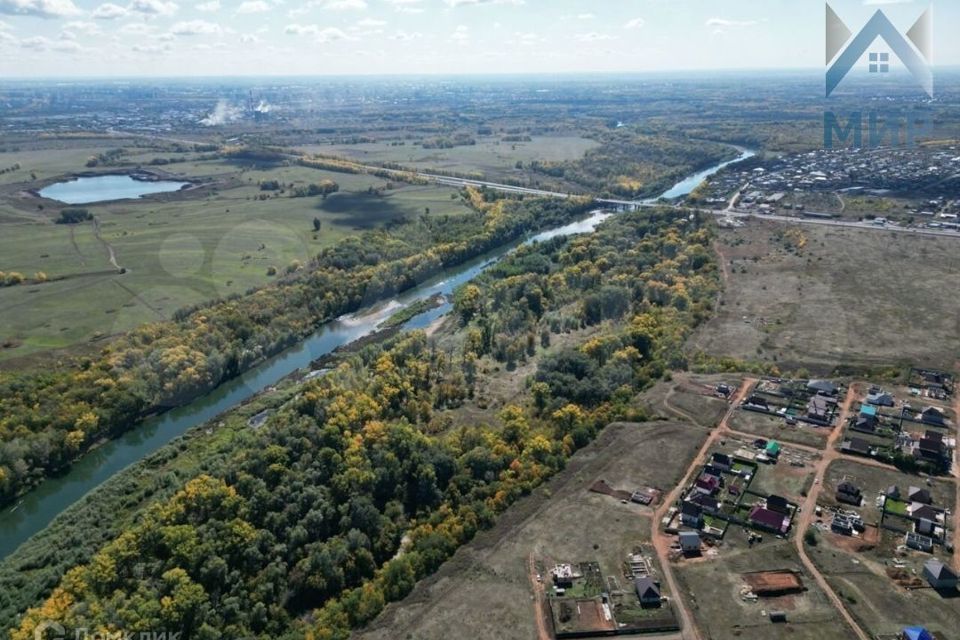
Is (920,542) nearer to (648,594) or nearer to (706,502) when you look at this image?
(706,502)

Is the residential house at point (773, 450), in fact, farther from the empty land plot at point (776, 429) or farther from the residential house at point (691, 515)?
the residential house at point (691, 515)

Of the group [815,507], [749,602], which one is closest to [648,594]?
[749,602]

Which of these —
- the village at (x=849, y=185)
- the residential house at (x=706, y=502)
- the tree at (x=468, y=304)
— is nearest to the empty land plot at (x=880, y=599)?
the residential house at (x=706, y=502)

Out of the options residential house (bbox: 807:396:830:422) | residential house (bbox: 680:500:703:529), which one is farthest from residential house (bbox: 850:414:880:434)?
residential house (bbox: 680:500:703:529)

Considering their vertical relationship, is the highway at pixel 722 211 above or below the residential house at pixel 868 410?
above

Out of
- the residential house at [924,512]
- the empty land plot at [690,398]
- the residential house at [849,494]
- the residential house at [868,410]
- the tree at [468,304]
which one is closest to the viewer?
the residential house at [924,512]

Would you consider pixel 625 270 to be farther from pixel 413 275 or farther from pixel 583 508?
pixel 583 508
